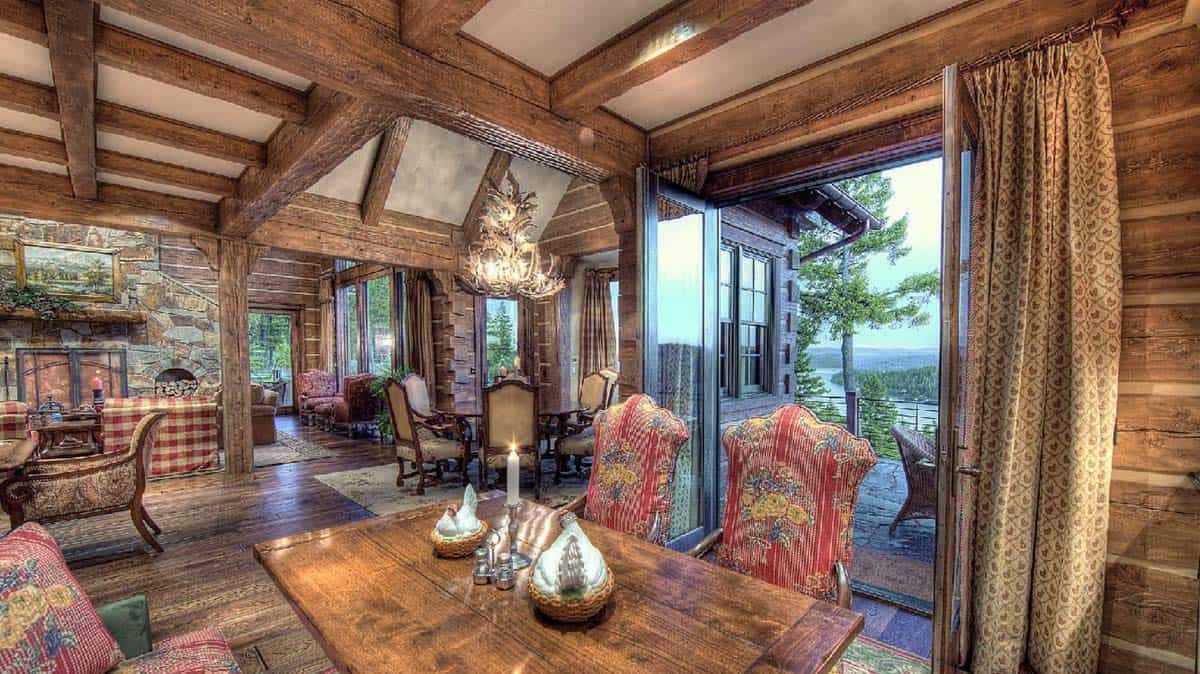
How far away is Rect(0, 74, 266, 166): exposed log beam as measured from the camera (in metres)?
2.59

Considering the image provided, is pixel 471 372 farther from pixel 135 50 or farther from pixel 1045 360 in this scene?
pixel 1045 360

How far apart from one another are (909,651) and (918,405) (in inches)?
165

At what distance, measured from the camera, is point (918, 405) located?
5488 mm

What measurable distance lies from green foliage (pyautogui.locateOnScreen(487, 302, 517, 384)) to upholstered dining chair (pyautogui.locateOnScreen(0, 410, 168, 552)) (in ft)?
15.3

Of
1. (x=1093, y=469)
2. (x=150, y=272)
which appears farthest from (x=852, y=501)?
(x=150, y=272)

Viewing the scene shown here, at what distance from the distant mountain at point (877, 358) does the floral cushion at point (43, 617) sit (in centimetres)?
673

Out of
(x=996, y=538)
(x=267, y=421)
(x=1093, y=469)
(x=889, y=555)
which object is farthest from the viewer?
(x=267, y=421)

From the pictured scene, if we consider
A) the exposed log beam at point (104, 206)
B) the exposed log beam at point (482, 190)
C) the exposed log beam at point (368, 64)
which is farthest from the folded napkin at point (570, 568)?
the exposed log beam at point (104, 206)

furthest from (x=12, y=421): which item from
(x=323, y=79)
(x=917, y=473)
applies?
(x=917, y=473)

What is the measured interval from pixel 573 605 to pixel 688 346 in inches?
82.0

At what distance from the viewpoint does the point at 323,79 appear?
196 cm

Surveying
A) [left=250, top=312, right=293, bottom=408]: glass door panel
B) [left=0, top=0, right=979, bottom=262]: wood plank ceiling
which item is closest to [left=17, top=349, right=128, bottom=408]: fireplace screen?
[left=250, top=312, right=293, bottom=408]: glass door panel

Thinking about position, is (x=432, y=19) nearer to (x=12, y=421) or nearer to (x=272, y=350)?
(x=12, y=421)

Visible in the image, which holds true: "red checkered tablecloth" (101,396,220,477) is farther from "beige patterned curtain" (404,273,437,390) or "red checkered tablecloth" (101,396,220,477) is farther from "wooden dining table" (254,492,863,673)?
"wooden dining table" (254,492,863,673)
